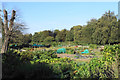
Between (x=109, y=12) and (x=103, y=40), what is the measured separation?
23.6 ft

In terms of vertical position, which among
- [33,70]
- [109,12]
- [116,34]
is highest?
[109,12]

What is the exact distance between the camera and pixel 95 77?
136 inches

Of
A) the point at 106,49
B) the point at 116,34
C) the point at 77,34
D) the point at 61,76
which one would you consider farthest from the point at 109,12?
the point at 61,76

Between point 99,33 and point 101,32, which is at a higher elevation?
point 101,32

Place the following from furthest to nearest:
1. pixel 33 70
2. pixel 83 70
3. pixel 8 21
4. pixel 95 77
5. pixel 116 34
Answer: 1. pixel 116 34
2. pixel 8 21
3. pixel 83 70
4. pixel 95 77
5. pixel 33 70

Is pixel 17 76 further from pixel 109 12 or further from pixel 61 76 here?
pixel 109 12

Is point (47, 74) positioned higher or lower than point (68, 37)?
lower

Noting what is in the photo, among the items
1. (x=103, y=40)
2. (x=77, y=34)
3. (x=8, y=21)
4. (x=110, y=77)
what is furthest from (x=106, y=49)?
(x=77, y=34)

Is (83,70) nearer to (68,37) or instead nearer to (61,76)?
(61,76)

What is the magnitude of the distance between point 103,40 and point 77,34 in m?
7.01

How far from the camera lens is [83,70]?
12.2 feet

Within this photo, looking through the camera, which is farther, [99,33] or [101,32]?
[99,33]

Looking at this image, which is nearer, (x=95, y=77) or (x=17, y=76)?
(x=17, y=76)

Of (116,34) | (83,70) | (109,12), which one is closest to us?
(83,70)
